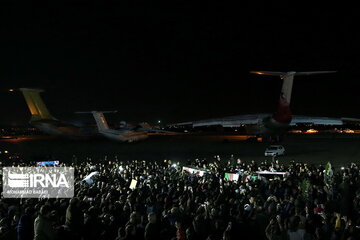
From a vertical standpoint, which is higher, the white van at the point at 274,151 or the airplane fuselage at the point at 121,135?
the white van at the point at 274,151

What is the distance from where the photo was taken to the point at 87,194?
11156 mm

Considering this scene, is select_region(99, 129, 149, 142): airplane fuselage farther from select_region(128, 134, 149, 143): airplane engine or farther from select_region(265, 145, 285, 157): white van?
select_region(265, 145, 285, 157): white van

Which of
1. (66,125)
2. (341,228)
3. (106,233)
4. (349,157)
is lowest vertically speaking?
(66,125)

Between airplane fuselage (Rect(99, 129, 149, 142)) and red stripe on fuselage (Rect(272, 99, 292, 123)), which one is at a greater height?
red stripe on fuselage (Rect(272, 99, 292, 123))

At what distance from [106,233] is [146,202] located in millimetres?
2653

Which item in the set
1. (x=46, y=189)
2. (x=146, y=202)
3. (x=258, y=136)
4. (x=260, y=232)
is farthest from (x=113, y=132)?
(x=260, y=232)

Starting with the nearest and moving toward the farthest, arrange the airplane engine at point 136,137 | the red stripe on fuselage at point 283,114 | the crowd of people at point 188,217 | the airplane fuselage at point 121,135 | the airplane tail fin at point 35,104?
the crowd of people at point 188,217, the red stripe on fuselage at point 283,114, the airplane fuselage at point 121,135, the airplane engine at point 136,137, the airplane tail fin at point 35,104

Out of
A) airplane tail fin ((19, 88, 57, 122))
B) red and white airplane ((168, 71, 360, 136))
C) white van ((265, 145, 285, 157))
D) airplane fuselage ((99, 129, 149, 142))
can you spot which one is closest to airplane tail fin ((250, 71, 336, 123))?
red and white airplane ((168, 71, 360, 136))

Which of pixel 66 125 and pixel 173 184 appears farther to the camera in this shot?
pixel 66 125

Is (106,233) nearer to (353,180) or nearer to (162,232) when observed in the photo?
(162,232)

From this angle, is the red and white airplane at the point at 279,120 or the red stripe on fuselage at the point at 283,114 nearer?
the red stripe on fuselage at the point at 283,114

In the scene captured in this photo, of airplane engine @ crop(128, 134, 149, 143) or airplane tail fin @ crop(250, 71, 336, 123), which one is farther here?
airplane engine @ crop(128, 134, 149, 143)

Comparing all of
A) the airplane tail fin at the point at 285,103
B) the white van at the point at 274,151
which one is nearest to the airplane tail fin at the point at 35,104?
the airplane tail fin at the point at 285,103

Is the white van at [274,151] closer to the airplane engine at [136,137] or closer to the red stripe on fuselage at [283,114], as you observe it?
the red stripe on fuselage at [283,114]
